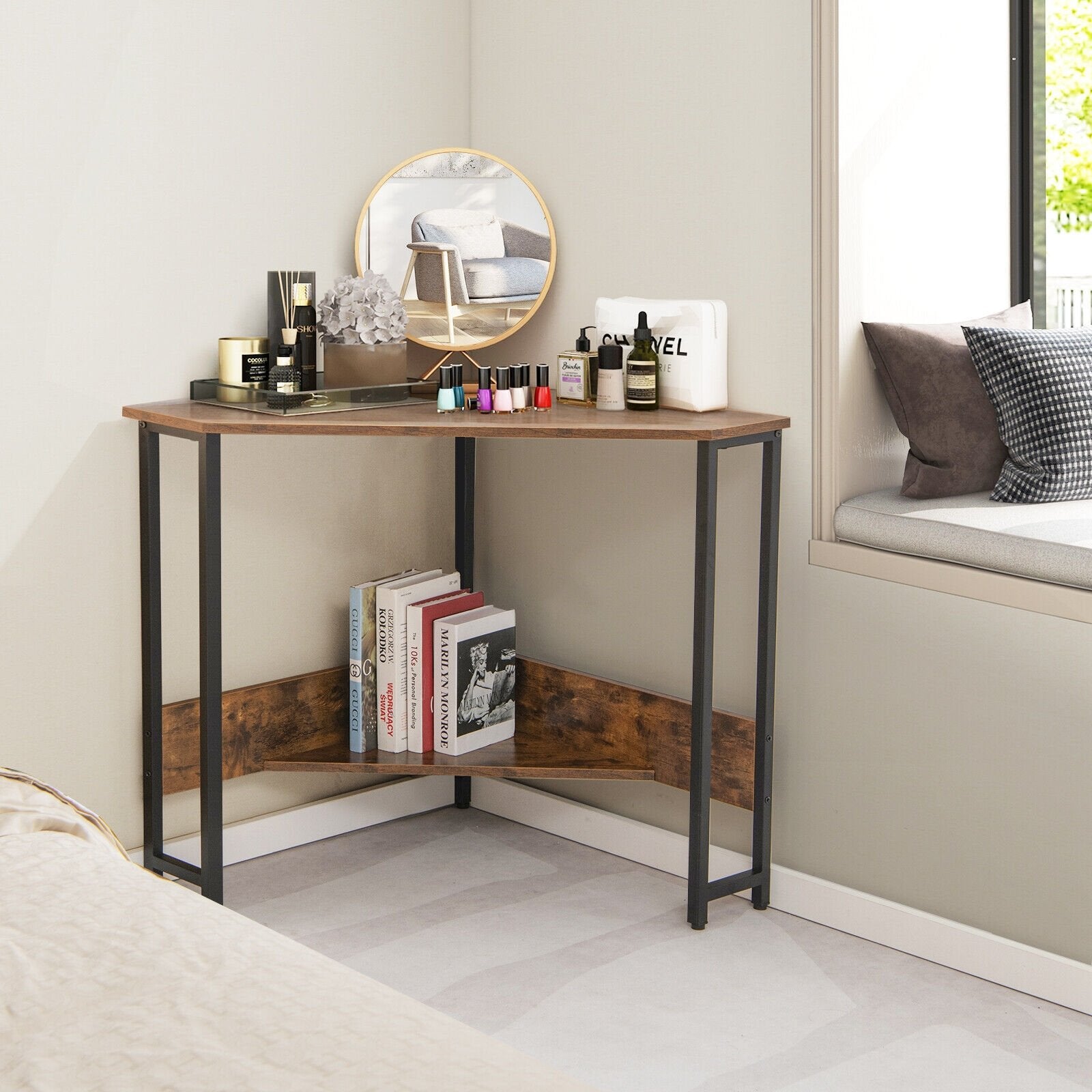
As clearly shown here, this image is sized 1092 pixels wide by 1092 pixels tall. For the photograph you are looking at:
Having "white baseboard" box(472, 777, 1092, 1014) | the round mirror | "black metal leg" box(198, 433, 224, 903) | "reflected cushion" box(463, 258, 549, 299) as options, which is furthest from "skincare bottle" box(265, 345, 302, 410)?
"white baseboard" box(472, 777, 1092, 1014)

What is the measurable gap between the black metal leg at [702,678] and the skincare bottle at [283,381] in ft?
2.40

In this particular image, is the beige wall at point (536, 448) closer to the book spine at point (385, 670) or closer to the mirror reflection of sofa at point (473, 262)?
the mirror reflection of sofa at point (473, 262)

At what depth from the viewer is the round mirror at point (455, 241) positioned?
2.77m

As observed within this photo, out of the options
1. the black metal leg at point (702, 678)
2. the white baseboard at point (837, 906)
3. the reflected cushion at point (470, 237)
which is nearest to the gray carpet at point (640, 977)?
the white baseboard at point (837, 906)

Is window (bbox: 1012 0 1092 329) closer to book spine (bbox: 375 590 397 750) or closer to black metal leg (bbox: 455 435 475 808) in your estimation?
black metal leg (bbox: 455 435 475 808)

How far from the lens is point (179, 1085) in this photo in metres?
0.80

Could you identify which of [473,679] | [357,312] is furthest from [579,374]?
[473,679]

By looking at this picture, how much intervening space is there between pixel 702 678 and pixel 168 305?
4.02 ft

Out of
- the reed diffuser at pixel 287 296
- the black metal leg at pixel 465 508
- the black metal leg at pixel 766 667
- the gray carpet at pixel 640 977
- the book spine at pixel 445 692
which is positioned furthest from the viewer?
the black metal leg at pixel 465 508

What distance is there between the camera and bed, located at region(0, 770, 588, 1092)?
2.67 feet

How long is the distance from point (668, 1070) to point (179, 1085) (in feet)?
4.57

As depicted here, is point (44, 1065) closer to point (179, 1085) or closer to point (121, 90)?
point (179, 1085)

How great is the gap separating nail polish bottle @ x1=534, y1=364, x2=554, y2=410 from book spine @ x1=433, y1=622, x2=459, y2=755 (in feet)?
1.65

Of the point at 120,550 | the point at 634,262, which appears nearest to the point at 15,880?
the point at 120,550
